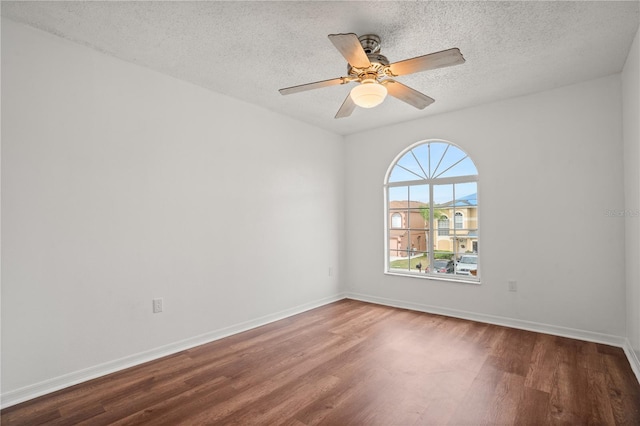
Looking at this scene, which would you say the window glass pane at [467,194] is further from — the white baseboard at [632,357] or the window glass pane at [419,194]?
the white baseboard at [632,357]

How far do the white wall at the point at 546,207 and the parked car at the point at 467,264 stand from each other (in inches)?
6.2

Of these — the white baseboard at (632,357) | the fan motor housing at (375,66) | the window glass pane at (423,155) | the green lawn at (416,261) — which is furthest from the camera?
the window glass pane at (423,155)

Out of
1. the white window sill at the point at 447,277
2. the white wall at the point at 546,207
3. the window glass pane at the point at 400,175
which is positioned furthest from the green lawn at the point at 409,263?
the window glass pane at the point at 400,175

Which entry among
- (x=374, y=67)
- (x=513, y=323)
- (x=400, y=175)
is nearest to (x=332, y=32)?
(x=374, y=67)

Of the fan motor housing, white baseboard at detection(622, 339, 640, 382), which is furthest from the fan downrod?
white baseboard at detection(622, 339, 640, 382)

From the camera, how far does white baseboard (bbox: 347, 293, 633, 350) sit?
314 centimetres

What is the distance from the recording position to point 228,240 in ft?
11.6

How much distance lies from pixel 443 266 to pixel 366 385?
93.7 inches

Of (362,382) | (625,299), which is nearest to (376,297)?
(362,382)

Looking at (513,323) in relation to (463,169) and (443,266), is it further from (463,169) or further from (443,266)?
(463,169)

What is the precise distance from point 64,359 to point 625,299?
4.85 m

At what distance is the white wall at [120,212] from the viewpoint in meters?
2.25

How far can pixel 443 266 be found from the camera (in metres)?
4.30

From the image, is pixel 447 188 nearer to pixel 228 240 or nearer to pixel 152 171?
pixel 228 240
